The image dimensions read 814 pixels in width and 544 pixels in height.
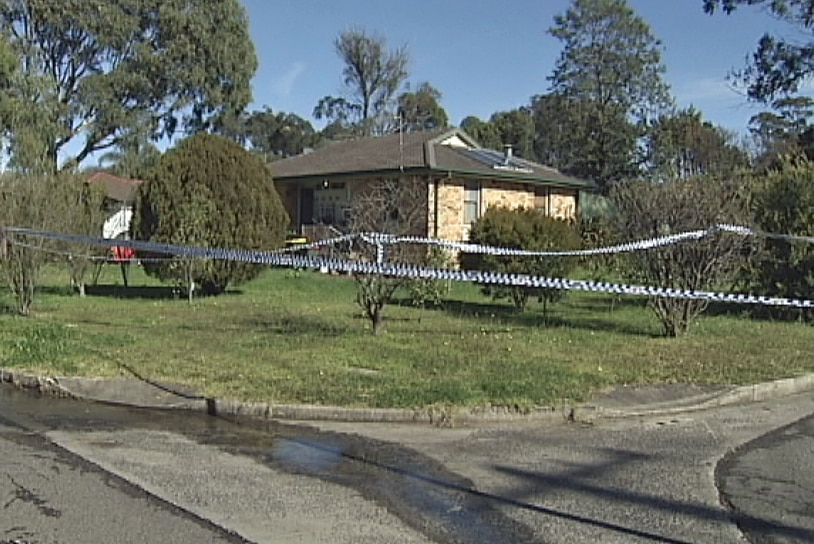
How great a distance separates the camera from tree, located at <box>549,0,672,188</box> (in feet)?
180

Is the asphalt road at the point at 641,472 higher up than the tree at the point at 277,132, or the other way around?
the tree at the point at 277,132

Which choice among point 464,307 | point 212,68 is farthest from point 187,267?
point 212,68

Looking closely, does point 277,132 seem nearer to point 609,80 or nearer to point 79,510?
point 609,80

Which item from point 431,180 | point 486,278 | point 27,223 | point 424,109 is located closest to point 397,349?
point 486,278

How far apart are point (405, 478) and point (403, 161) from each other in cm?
2453

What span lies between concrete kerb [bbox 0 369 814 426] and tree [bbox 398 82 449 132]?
56.0m

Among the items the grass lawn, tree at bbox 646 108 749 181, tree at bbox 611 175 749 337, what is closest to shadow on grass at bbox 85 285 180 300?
the grass lawn

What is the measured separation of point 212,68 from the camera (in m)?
45.1

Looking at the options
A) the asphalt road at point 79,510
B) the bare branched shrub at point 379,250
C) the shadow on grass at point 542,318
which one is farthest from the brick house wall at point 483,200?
the asphalt road at point 79,510

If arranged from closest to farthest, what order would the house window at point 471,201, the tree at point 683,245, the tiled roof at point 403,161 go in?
the tree at point 683,245 → the tiled roof at point 403,161 → the house window at point 471,201

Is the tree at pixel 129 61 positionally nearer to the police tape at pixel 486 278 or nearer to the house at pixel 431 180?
the house at pixel 431 180

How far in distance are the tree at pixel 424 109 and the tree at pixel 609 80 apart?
12721mm

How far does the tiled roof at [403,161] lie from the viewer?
99.0ft

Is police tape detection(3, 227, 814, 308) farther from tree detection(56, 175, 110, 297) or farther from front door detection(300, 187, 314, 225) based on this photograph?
front door detection(300, 187, 314, 225)
